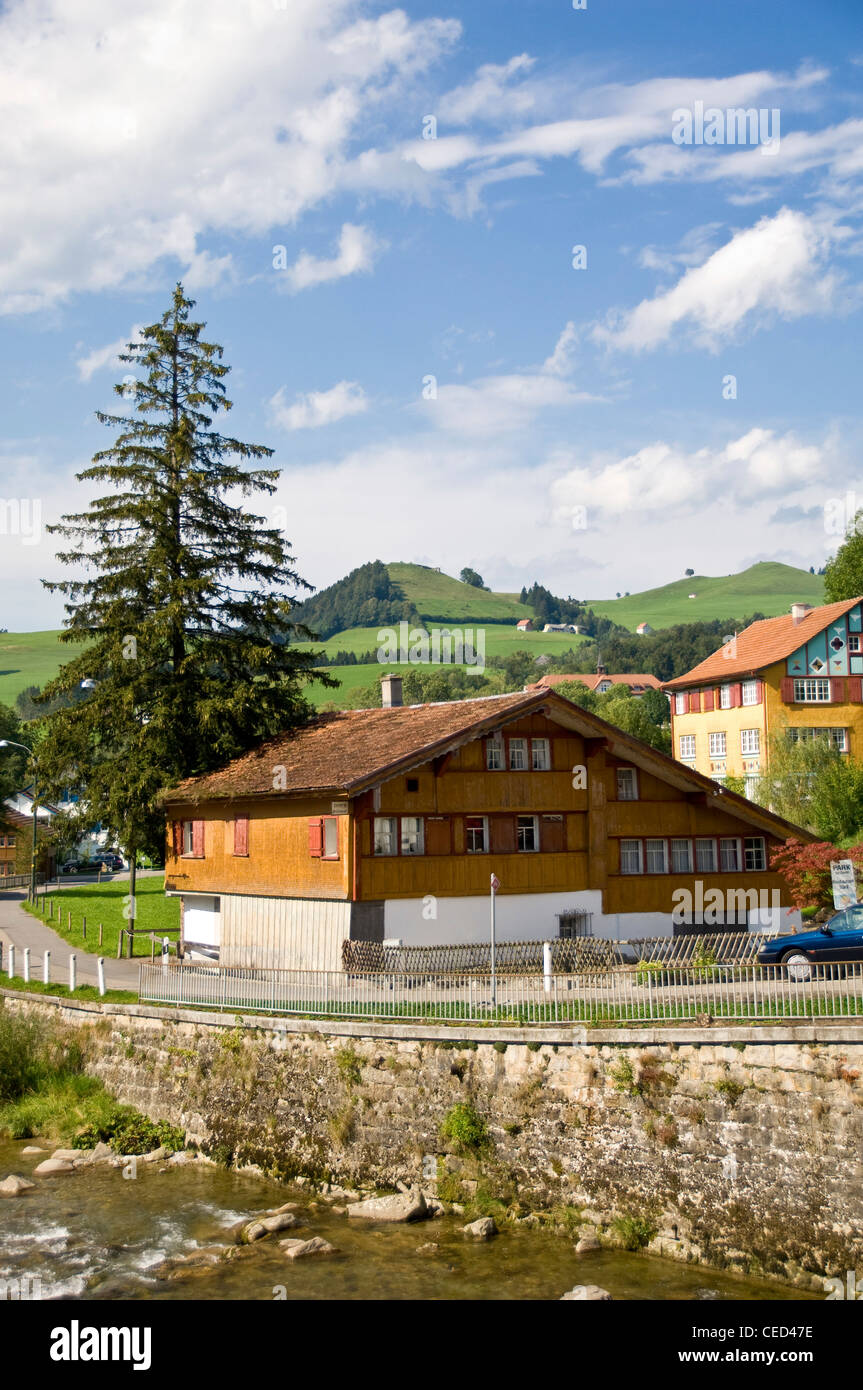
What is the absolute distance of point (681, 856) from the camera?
33.5 m

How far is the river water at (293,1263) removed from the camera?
17.0 meters

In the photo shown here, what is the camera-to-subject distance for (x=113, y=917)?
165 feet

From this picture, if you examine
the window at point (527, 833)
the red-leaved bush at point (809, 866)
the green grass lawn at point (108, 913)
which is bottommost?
the green grass lawn at point (108, 913)

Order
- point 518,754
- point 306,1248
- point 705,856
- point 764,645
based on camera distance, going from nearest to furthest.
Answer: point 306,1248 → point 518,754 → point 705,856 → point 764,645

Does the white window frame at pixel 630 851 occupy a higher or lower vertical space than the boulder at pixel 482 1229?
higher

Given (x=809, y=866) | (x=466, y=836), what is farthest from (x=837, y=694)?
(x=466, y=836)

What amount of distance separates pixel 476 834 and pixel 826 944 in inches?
386

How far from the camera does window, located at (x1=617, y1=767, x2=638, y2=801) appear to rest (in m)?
33.2

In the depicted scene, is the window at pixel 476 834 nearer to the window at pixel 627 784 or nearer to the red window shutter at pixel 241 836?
the window at pixel 627 784

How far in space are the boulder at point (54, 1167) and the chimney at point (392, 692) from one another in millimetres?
18762

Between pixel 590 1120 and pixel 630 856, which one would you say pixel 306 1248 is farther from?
pixel 630 856

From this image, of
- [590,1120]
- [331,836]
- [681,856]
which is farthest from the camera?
[681,856]

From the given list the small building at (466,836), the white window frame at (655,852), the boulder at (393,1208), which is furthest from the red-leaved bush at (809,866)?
the boulder at (393,1208)
